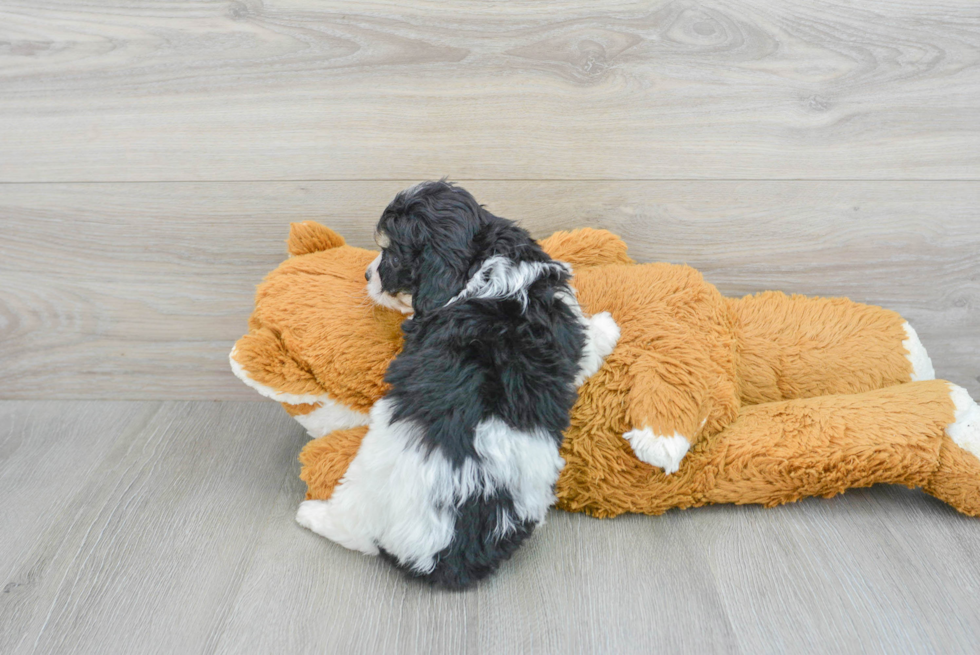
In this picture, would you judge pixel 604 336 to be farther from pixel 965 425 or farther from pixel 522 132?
pixel 965 425

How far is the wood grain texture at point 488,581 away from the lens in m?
0.75

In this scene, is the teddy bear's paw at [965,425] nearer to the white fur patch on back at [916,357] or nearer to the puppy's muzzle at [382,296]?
the white fur patch on back at [916,357]

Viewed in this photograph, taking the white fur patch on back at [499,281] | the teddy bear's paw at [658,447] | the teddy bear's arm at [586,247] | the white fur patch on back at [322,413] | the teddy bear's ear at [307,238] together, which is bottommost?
the white fur patch on back at [322,413]

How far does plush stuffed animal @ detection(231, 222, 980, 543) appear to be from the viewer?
869mm

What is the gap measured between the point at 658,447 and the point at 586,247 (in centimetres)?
33

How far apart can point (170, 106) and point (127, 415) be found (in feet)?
1.87

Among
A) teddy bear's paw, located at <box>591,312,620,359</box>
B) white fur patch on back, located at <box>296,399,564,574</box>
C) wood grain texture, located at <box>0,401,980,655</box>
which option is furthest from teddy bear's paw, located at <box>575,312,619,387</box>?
wood grain texture, located at <box>0,401,980,655</box>

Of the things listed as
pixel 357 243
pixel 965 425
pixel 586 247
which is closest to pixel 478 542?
pixel 586 247

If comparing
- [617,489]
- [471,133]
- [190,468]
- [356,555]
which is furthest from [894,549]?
[190,468]

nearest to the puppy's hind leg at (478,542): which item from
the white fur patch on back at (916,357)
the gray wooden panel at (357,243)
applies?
the gray wooden panel at (357,243)

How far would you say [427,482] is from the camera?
757 mm

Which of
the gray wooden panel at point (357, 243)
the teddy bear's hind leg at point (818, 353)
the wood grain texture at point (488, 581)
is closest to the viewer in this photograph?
the wood grain texture at point (488, 581)

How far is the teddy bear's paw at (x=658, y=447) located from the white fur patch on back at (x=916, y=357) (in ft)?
1.39

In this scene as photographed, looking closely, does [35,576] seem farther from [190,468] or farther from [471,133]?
[471,133]
